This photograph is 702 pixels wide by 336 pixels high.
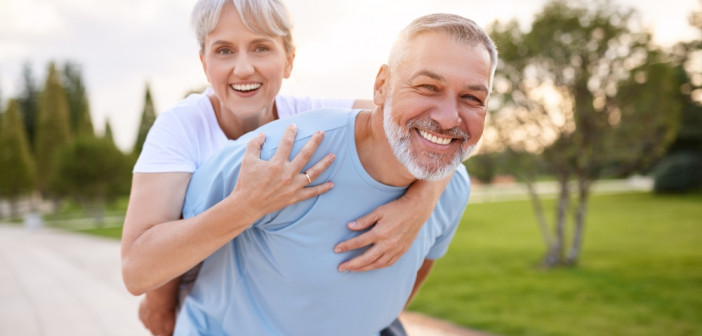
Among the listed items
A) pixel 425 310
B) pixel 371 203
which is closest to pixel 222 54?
pixel 371 203

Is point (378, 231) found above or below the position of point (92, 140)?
above

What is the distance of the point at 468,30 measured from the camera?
4.78 feet

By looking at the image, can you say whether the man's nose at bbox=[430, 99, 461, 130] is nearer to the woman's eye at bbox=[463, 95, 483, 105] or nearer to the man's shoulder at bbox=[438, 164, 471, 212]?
the woman's eye at bbox=[463, 95, 483, 105]

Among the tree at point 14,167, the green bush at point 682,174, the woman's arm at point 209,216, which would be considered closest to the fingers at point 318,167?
the woman's arm at point 209,216

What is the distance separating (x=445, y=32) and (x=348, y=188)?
1.54ft

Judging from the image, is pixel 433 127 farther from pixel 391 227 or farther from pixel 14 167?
pixel 14 167

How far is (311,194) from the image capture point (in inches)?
59.2

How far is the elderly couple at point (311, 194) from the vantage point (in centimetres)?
146

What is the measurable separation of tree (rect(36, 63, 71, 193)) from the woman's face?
32.6 m

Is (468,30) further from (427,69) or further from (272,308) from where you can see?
(272,308)

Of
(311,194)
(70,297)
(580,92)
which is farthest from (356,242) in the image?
(580,92)

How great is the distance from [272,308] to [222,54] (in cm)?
85

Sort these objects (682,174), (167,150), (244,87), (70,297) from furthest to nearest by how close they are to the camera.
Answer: (682,174)
(70,297)
(244,87)
(167,150)

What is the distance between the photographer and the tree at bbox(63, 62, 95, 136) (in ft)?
116
